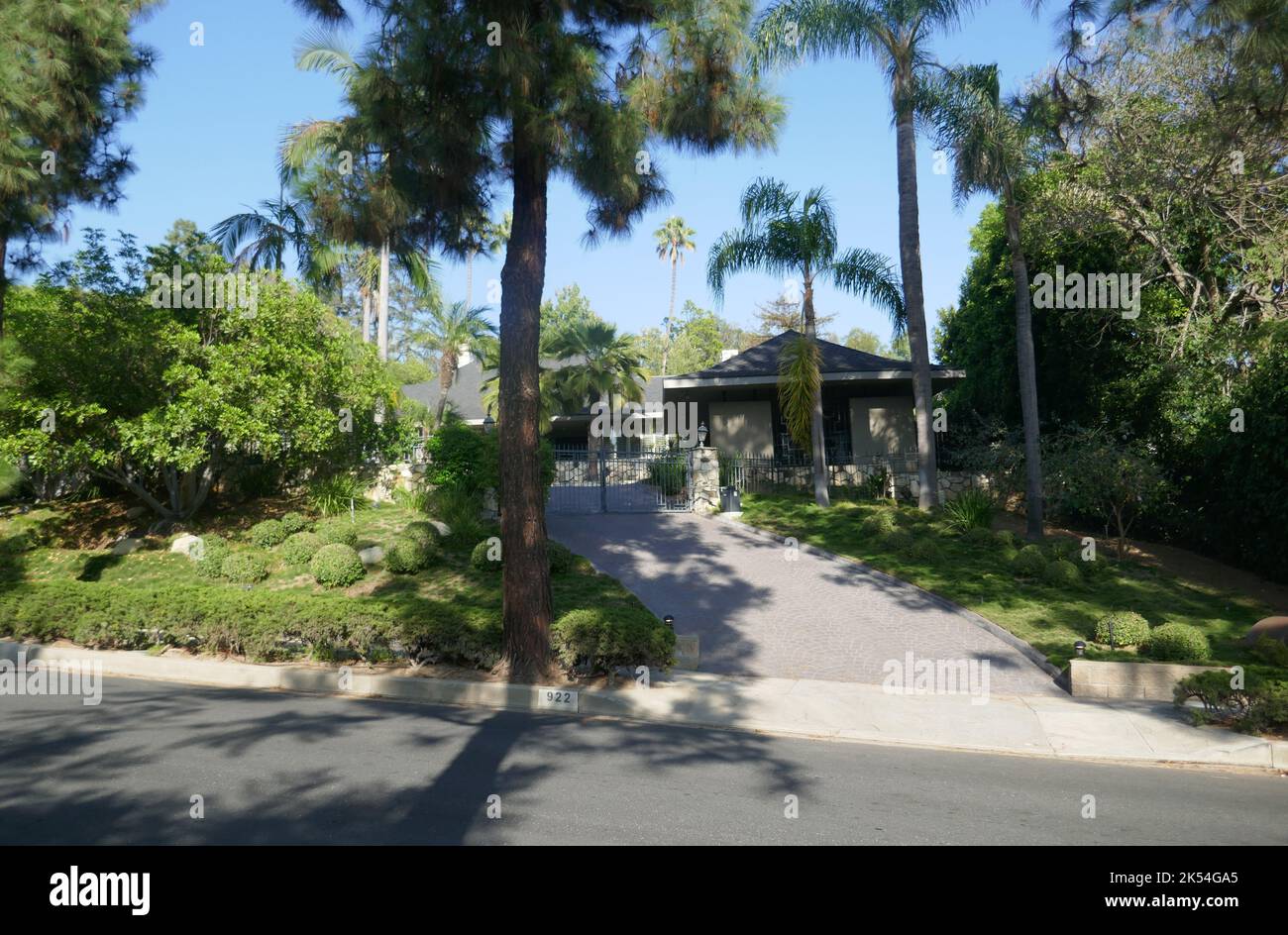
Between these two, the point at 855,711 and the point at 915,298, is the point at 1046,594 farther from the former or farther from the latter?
the point at 915,298

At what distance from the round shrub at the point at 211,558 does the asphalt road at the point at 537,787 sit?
6811 mm

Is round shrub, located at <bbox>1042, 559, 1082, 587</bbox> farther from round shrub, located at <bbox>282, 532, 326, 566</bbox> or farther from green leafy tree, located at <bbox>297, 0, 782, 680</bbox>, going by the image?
round shrub, located at <bbox>282, 532, 326, 566</bbox>

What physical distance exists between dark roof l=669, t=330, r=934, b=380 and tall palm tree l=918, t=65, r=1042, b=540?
18.1 ft

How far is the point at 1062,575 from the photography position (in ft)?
45.5

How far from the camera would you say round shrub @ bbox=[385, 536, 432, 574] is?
46.1 ft

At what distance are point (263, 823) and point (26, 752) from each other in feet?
9.80

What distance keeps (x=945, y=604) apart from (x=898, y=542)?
2.88 m

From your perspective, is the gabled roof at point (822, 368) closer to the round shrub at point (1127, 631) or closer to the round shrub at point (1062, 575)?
the round shrub at point (1062, 575)

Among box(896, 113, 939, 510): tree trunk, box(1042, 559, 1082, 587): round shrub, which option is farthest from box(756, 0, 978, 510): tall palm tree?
box(1042, 559, 1082, 587): round shrub

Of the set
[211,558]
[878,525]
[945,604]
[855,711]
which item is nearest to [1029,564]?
[945,604]

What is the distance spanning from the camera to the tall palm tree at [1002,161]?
17047mm

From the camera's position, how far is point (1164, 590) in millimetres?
13992

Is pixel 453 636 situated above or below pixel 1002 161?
below
